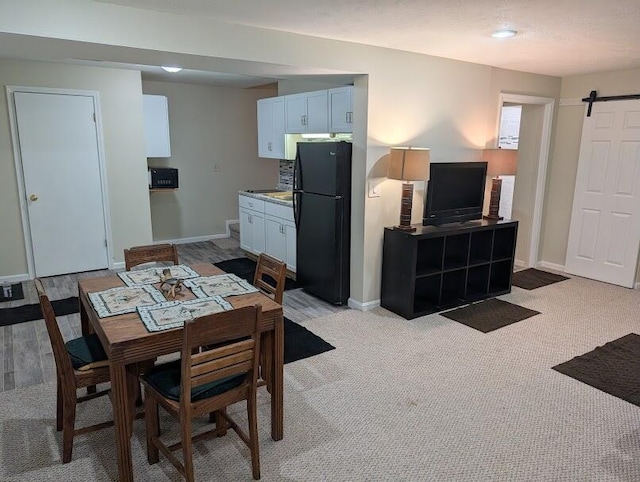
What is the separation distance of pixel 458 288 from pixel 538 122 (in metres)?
2.52

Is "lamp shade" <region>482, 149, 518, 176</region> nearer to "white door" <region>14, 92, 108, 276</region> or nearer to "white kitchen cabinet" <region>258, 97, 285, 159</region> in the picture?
"white kitchen cabinet" <region>258, 97, 285, 159</region>

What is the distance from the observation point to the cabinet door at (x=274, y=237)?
5.17m

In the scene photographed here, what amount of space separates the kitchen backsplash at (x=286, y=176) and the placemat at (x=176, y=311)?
14.1 ft

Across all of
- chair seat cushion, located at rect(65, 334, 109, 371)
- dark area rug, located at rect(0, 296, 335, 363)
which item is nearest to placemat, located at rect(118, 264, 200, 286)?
chair seat cushion, located at rect(65, 334, 109, 371)

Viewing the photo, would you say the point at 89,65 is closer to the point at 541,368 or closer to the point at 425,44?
the point at 425,44

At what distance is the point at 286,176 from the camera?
21.6ft

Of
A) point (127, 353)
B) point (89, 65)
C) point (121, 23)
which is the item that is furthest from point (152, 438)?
point (89, 65)

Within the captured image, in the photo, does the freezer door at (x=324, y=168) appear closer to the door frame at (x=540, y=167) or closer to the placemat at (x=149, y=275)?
the placemat at (x=149, y=275)

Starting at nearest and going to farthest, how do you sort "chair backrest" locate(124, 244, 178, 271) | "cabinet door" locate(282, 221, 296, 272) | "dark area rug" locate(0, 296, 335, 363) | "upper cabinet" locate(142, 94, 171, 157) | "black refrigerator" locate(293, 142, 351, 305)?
"chair backrest" locate(124, 244, 178, 271) < "dark area rug" locate(0, 296, 335, 363) < "black refrigerator" locate(293, 142, 351, 305) < "cabinet door" locate(282, 221, 296, 272) < "upper cabinet" locate(142, 94, 171, 157)

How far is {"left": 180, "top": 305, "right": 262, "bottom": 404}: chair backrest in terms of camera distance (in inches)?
70.2

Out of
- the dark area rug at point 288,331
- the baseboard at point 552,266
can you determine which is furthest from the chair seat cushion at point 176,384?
the baseboard at point 552,266

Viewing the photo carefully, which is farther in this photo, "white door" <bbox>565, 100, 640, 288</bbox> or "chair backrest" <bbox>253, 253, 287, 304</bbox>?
"white door" <bbox>565, 100, 640, 288</bbox>

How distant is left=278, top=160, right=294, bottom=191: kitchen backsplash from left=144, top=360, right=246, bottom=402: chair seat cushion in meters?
4.53

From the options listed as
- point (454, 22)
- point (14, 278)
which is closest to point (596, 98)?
point (454, 22)
